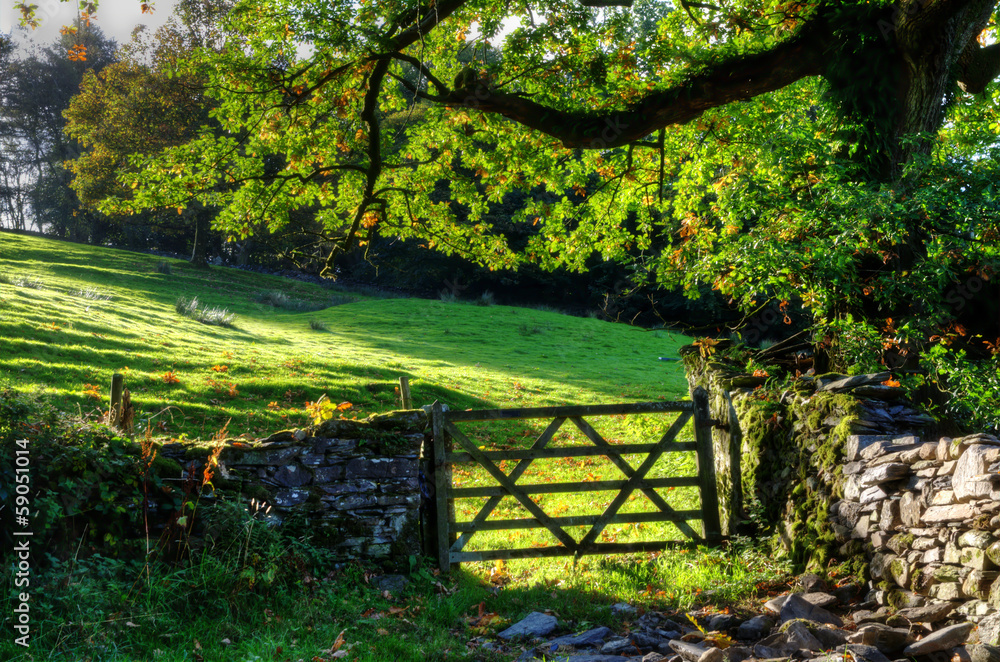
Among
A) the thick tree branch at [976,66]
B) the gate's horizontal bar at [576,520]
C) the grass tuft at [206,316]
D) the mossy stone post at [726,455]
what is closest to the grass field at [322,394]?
the gate's horizontal bar at [576,520]

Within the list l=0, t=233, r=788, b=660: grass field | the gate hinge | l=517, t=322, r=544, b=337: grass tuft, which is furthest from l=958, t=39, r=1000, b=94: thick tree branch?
l=517, t=322, r=544, b=337: grass tuft

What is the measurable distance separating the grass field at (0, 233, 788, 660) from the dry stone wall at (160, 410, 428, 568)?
45cm

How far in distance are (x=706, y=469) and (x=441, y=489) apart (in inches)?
126

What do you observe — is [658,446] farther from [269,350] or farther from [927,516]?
[269,350]

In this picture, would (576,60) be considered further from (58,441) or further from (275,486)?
(58,441)

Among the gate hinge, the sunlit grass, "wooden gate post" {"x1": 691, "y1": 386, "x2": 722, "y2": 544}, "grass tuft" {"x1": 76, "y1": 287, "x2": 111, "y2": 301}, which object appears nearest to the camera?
"wooden gate post" {"x1": 691, "y1": 386, "x2": 722, "y2": 544}

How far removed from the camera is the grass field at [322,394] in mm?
5176

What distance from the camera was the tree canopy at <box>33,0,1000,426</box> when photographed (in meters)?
6.98

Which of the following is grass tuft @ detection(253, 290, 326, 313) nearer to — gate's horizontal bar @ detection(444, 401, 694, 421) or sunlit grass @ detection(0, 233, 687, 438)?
sunlit grass @ detection(0, 233, 687, 438)

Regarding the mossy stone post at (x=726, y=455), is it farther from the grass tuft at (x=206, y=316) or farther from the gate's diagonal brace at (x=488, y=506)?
the grass tuft at (x=206, y=316)

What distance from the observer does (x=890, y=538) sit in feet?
17.8

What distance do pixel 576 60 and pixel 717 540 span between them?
820 cm

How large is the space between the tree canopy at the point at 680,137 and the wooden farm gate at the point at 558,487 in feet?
7.10

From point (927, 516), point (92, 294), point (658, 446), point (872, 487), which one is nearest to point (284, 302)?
point (92, 294)
